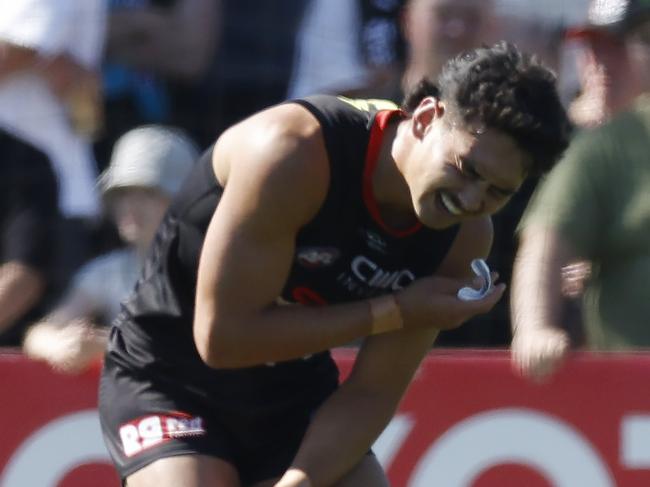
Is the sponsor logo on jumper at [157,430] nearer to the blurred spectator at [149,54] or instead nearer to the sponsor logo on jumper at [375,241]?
the sponsor logo on jumper at [375,241]

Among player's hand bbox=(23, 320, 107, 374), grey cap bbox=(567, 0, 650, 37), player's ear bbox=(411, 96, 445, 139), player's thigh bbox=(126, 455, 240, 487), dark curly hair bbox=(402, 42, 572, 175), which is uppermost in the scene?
dark curly hair bbox=(402, 42, 572, 175)

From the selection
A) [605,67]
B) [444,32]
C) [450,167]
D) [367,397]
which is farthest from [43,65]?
[450,167]

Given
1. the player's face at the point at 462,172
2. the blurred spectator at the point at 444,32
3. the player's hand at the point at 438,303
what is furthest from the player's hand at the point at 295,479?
the blurred spectator at the point at 444,32

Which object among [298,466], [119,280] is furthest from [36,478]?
[298,466]

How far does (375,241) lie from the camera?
313 cm

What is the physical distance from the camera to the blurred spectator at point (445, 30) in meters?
4.83

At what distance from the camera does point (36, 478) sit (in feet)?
13.5

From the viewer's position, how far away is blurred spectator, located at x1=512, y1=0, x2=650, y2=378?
391cm

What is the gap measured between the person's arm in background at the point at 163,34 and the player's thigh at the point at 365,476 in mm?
2172

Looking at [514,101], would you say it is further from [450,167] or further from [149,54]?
[149,54]

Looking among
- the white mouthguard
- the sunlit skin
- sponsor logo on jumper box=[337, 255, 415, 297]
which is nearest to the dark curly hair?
the sunlit skin

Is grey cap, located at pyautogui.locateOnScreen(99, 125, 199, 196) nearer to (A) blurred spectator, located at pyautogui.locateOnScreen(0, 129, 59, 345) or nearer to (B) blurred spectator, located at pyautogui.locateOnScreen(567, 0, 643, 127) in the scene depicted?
(A) blurred spectator, located at pyautogui.locateOnScreen(0, 129, 59, 345)

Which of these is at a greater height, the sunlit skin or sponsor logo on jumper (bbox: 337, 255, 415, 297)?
the sunlit skin

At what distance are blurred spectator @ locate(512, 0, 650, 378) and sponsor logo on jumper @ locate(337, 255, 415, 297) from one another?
784 millimetres
